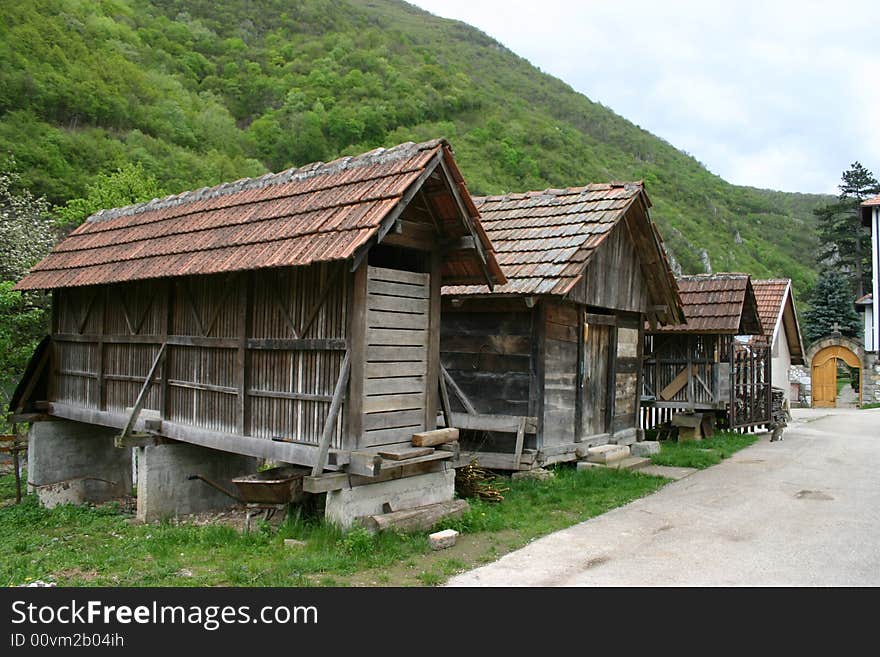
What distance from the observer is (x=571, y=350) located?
12.8m

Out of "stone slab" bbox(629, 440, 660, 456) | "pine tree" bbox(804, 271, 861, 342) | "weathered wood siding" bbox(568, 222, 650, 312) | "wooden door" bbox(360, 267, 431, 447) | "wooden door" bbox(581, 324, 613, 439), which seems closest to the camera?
"wooden door" bbox(360, 267, 431, 447)

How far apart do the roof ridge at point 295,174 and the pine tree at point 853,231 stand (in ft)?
160

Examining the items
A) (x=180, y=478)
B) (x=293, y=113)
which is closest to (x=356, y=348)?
(x=180, y=478)

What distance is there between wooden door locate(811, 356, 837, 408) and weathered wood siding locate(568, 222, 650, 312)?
26.7 metres

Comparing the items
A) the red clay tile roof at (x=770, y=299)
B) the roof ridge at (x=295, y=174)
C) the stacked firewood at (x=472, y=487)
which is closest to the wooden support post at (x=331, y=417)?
the roof ridge at (x=295, y=174)

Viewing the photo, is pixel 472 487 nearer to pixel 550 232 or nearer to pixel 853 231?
pixel 550 232

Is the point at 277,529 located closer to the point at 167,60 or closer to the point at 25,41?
the point at 25,41

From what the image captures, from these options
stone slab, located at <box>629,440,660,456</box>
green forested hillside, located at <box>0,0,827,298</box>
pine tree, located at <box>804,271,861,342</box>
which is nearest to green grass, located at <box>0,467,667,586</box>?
stone slab, located at <box>629,440,660,456</box>

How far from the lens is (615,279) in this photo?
45.1 ft

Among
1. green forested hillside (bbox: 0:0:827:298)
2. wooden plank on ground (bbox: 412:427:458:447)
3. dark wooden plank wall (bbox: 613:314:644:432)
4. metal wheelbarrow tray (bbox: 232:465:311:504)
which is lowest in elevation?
metal wheelbarrow tray (bbox: 232:465:311:504)

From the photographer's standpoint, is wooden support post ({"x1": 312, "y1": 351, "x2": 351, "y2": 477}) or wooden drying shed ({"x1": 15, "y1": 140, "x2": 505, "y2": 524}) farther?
wooden drying shed ({"x1": 15, "y1": 140, "x2": 505, "y2": 524})

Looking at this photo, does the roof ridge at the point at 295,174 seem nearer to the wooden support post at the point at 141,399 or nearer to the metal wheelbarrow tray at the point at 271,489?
the wooden support post at the point at 141,399

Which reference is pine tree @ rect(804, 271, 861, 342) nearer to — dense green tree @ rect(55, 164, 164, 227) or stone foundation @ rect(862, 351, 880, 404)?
stone foundation @ rect(862, 351, 880, 404)

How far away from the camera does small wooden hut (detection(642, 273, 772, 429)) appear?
18.8m
